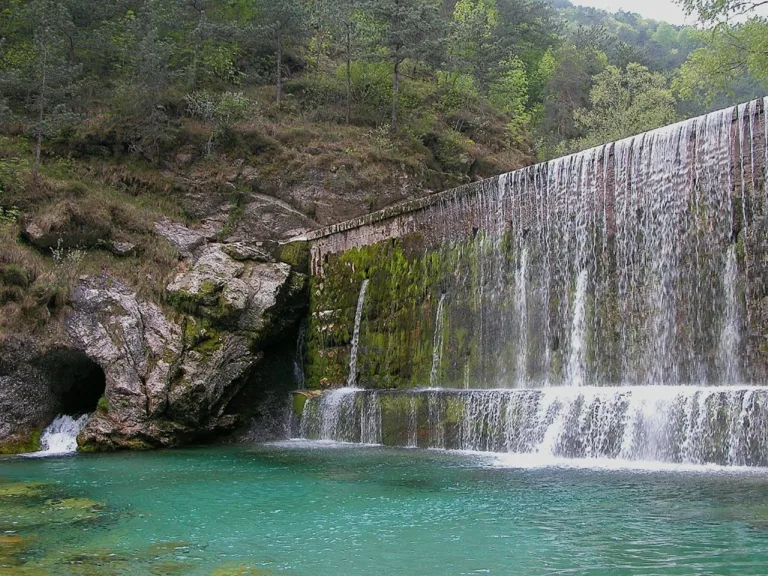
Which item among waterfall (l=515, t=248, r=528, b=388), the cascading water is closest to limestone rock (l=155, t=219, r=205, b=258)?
the cascading water

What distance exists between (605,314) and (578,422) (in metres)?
3.56

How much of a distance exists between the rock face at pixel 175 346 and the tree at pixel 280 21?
13291 mm

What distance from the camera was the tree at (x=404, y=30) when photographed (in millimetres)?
27906

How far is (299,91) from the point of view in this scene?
3105cm

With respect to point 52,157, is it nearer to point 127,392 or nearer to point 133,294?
point 133,294

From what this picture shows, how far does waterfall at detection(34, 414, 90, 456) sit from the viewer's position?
1625 centimetres

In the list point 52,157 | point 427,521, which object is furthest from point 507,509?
point 52,157

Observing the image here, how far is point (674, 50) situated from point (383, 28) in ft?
167

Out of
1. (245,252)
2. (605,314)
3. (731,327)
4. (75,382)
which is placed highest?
(245,252)

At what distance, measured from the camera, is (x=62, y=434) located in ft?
54.7

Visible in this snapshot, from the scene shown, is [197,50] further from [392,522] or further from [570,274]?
[392,522]

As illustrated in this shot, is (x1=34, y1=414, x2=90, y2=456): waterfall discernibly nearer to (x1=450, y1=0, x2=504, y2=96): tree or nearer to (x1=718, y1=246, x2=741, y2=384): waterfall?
(x1=718, y1=246, x2=741, y2=384): waterfall

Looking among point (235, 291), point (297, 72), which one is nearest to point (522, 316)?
point (235, 291)

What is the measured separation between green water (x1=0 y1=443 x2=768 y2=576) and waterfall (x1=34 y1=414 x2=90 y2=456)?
4.95 metres
